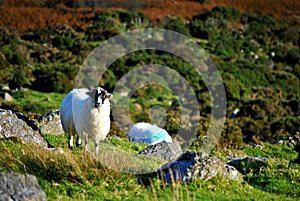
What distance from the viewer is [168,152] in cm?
1280

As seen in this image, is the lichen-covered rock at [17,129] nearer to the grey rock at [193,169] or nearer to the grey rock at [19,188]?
the grey rock at [193,169]

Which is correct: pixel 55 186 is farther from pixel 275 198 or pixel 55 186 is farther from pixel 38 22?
pixel 38 22

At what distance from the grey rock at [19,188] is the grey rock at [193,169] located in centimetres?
227

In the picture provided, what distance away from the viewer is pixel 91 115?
11703mm

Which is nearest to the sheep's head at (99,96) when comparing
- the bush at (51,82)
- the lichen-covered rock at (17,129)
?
the lichen-covered rock at (17,129)

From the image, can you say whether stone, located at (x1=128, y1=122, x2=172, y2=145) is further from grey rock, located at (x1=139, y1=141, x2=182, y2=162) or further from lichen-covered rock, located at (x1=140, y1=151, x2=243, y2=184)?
lichen-covered rock, located at (x1=140, y1=151, x2=243, y2=184)

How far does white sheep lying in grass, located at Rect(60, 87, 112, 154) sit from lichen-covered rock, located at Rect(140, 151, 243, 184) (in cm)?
295

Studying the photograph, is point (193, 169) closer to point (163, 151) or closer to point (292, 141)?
point (163, 151)

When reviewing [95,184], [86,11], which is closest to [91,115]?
[95,184]

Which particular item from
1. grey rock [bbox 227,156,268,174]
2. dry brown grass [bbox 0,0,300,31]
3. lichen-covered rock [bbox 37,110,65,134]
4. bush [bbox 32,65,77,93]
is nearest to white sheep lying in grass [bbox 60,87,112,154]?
lichen-covered rock [bbox 37,110,65,134]

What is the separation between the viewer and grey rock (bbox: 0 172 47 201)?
721 cm

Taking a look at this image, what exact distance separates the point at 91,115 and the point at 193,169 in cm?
362

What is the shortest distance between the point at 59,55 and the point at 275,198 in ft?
142

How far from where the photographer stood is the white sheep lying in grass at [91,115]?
37.8ft
